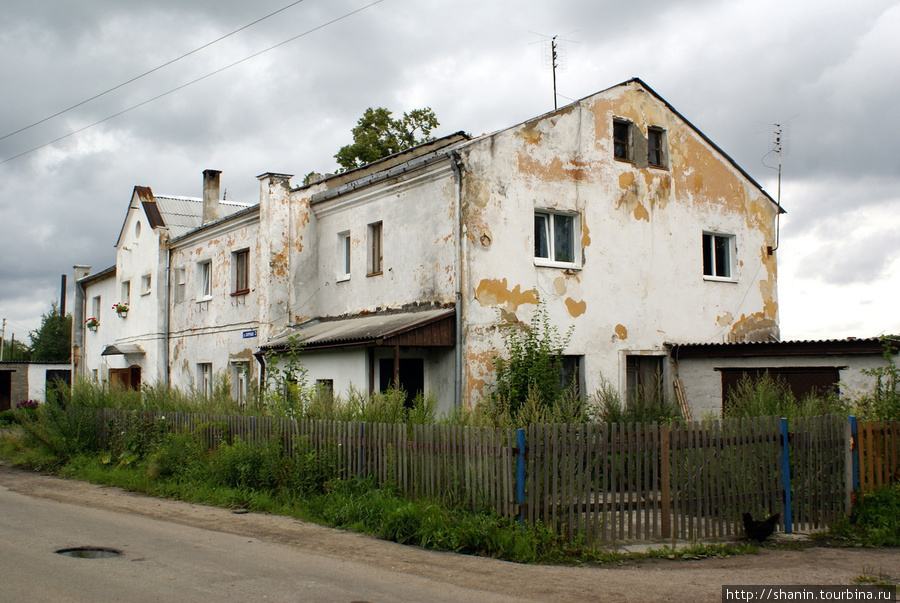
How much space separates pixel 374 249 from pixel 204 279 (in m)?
7.73

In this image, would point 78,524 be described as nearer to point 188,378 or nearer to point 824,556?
point 824,556

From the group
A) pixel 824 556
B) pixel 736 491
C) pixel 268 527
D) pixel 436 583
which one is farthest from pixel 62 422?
pixel 824 556

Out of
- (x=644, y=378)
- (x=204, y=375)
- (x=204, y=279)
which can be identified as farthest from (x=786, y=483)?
(x=204, y=279)

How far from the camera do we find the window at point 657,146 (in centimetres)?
1786

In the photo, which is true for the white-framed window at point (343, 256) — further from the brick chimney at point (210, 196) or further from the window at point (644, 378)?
the brick chimney at point (210, 196)

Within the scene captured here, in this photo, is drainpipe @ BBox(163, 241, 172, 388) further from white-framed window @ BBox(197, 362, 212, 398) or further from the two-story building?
the two-story building

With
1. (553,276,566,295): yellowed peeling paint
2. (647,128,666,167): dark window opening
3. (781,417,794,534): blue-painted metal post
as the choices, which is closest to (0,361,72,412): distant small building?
(553,276,566,295): yellowed peeling paint

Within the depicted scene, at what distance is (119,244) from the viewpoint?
27484mm

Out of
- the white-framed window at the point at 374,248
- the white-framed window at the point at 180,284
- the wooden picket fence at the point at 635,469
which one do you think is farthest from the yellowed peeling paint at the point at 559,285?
the white-framed window at the point at 180,284

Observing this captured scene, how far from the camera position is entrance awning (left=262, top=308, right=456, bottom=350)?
44.8ft

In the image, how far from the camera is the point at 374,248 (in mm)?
17312

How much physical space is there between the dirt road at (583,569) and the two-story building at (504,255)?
4883 millimetres

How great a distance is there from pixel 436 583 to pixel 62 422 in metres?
12.1

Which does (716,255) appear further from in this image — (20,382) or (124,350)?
(20,382)
